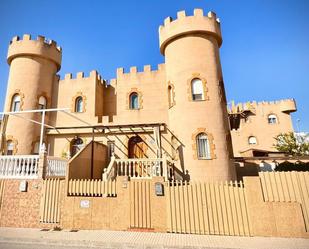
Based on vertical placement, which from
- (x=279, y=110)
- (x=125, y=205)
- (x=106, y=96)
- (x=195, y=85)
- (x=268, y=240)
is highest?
(x=279, y=110)

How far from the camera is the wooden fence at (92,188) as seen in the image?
8211 mm

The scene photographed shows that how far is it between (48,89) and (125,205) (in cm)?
1428

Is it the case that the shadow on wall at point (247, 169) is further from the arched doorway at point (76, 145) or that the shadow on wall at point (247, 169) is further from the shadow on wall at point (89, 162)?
the arched doorway at point (76, 145)

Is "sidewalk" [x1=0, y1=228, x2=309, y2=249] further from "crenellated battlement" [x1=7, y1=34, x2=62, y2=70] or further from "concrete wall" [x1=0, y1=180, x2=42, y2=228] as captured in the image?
"crenellated battlement" [x1=7, y1=34, x2=62, y2=70]

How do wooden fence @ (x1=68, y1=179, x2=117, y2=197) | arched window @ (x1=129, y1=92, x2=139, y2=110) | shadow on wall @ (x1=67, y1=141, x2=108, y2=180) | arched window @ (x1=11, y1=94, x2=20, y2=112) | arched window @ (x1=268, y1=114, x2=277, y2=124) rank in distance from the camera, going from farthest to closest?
A: arched window @ (x1=268, y1=114, x2=277, y2=124) → arched window @ (x1=129, y1=92, x2=139, y2=110) → arched window @ (x1=11, y1=94, x2=20, y2=112) → shadow on wall @ (x1=67, y1=141, x2=108, y2=180) → wooden fence @ (x1=68, y1=179, x2=117, y2=197)

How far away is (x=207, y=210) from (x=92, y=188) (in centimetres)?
500

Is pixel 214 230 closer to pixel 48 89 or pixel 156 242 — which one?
pixel 156 242

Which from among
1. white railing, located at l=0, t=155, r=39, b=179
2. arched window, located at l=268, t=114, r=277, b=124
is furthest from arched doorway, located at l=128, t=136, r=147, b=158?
arched window, located at l=268, t=114, r=277, b=124

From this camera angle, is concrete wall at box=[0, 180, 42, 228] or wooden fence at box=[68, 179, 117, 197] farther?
concrete wall at box=[0, 180, 42, 228]

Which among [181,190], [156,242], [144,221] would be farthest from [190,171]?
[156,242]

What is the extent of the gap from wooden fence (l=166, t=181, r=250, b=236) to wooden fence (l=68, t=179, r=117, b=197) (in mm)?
2503

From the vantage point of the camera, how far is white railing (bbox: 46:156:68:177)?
9923 mm

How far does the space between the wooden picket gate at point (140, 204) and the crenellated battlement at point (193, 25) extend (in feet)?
37.7

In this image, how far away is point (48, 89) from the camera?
17.2 metres
